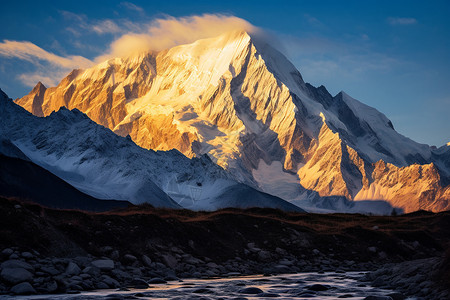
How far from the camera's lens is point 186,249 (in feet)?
123

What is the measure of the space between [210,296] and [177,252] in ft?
39.0

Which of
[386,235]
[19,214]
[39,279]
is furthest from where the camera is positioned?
[386,235]

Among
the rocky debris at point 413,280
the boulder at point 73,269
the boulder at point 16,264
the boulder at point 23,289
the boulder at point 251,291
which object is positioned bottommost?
the boulder at point 23,289

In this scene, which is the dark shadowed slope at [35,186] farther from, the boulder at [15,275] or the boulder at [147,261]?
the boulder at [15,275]

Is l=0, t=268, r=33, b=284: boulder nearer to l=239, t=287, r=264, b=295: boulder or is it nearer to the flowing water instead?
the flowing water

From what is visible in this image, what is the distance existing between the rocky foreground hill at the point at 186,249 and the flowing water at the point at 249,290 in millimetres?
1293

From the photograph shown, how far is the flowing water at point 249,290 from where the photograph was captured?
24.7 metres

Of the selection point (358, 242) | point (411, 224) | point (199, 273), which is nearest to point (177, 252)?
point (199, 273)

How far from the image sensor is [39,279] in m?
24.8

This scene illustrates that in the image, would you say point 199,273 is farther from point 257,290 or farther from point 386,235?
point 386,235

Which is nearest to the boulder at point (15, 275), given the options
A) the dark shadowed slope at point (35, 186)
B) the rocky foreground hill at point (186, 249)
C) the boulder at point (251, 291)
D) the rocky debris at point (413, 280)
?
the rocky foreground hill at point (186, 249)

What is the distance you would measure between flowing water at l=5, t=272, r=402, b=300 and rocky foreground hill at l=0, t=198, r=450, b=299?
129 centimetres

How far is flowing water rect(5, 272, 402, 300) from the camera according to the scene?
24.7 metres

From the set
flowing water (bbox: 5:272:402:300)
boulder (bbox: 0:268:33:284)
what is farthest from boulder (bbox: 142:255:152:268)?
boulder (bbox: 0:268:33:284)
